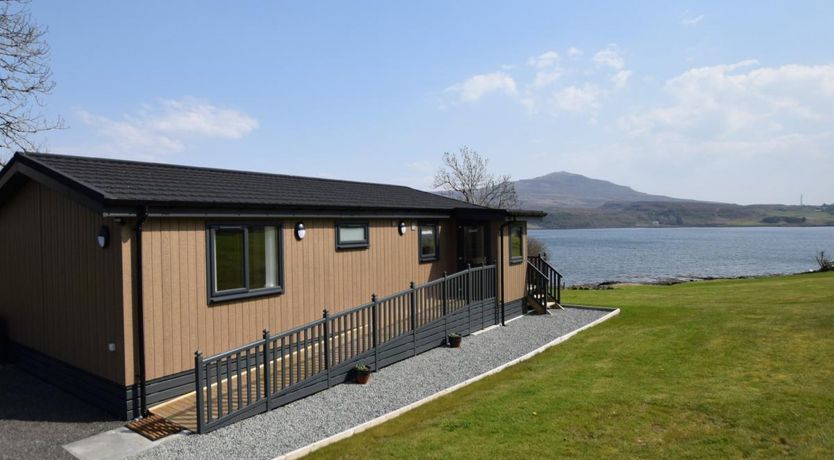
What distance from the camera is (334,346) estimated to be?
28.8ft

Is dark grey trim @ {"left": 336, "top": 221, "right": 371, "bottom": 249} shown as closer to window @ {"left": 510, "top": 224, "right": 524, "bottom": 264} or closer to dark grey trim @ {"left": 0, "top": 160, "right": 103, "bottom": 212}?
window @ {"left": 510, "top": 224, "right": 524, "bottom": 264}

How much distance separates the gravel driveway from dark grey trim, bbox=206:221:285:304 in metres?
2.33

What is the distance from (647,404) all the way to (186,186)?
840cm

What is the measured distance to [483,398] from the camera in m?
7.98

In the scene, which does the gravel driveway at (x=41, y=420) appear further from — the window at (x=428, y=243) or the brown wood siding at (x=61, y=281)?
the window at (x=428, y=243)

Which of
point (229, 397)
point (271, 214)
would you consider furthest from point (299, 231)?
point (229, 397)

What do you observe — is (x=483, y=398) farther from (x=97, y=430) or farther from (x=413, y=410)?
(x=97, y=430)

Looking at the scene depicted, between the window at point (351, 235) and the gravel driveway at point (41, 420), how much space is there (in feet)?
17.5

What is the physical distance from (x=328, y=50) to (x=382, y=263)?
27.6 ft

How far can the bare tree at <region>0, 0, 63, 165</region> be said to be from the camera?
1497 centimetres

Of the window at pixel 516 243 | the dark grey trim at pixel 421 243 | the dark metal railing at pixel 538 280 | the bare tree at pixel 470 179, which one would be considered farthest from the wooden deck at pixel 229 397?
the bare tree at pixel 470 179

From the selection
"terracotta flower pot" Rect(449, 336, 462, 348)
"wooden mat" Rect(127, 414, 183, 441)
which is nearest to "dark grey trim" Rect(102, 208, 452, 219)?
"wooden mat" Rect(127, 414, 183, 441)

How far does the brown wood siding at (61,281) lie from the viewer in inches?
300

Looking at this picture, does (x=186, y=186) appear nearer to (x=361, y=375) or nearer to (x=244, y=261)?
(x=244, y=261)
